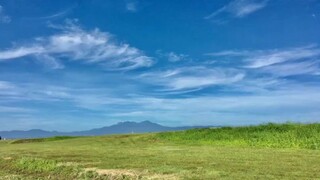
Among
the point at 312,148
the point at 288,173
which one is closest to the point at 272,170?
the point at 288,173

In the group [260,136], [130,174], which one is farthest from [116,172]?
[260,136]

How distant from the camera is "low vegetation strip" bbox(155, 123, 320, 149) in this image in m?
49.6

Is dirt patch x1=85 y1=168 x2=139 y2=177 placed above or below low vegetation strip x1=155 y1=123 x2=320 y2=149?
below

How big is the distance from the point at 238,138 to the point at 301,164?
26856 millimetres

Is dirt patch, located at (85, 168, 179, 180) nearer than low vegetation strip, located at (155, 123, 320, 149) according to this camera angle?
Yes

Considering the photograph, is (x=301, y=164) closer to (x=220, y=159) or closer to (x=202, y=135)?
(x=220, y=159)

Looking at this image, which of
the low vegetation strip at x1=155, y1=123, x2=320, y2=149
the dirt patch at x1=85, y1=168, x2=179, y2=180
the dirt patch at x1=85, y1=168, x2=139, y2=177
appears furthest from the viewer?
the low vegetation strip at x1=155, y1=123, x2=320, y2=149

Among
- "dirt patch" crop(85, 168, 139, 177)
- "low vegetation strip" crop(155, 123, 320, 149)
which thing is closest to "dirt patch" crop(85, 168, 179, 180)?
"dirt patch" crop(85, 168, 139, 177)

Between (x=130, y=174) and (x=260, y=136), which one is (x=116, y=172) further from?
(x=260, y=136)

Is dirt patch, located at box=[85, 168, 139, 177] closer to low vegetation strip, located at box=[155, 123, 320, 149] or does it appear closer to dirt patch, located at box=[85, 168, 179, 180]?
dirt patch, located at box=[85, 168, 179, 180]

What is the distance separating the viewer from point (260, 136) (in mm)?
55344

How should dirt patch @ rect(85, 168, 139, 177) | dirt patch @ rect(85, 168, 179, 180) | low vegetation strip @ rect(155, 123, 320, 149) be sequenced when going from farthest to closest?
low vegetation strip @ rect(155, 123, 320, 149)
dirt patch @ rect(85, 168, 139, 177)
dirt patch @ rect(85, 168, 179, 180)

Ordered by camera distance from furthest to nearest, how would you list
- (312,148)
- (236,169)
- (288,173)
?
(312,148) < (236,169) < (288,173)

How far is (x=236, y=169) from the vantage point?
93.3 ft
